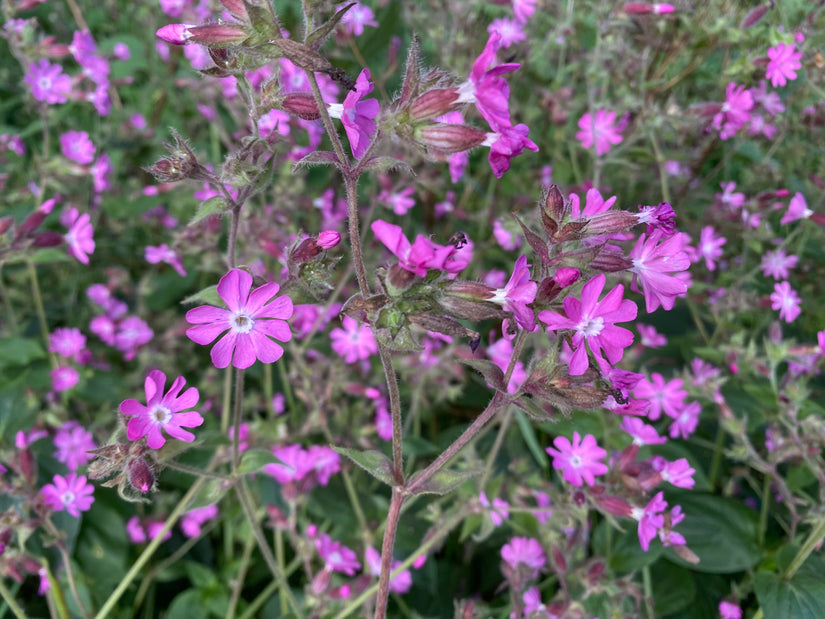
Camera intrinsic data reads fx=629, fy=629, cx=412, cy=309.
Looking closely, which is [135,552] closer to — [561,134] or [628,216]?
[628,216]

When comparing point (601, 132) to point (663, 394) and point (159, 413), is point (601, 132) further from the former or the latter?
point (159, 413)

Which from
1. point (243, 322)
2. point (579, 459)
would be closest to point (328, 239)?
point (243, 322)

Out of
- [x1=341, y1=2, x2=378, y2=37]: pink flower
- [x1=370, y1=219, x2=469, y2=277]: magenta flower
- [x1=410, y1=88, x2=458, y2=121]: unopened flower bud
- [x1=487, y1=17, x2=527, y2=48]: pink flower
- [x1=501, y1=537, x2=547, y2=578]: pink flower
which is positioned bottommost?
[x1=501, y1=537, x2=547, y2=578]: pink flower

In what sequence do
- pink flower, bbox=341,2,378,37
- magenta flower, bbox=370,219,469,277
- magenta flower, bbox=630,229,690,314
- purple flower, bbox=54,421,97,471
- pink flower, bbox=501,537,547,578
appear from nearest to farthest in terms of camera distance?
1. magenta flower, bbox=370,219,469,277
2. magenta flower, bbox=630,229,690,314
3. pink flower, bbox=501,537,547,578
4. purple flower, bbox=54,421,97,471
5. pink flower, bbox=341,2,378,37

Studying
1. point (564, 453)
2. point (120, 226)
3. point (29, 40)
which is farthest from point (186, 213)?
point (564, 453)

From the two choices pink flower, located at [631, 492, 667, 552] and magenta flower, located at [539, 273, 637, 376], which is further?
pink flower, located at [631, 492, 667, 552]

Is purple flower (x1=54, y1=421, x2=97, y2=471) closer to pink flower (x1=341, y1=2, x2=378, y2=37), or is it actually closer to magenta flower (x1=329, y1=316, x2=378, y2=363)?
magenta flower (x1=329, y1=316, x2=378, y2=363)

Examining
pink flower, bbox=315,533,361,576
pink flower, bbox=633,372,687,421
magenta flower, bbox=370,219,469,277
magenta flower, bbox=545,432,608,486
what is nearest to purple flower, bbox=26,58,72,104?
pink flower, bbox=315,533,361,576

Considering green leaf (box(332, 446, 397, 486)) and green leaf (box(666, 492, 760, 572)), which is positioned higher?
green leaf (box(332, 446, 397, 486))
